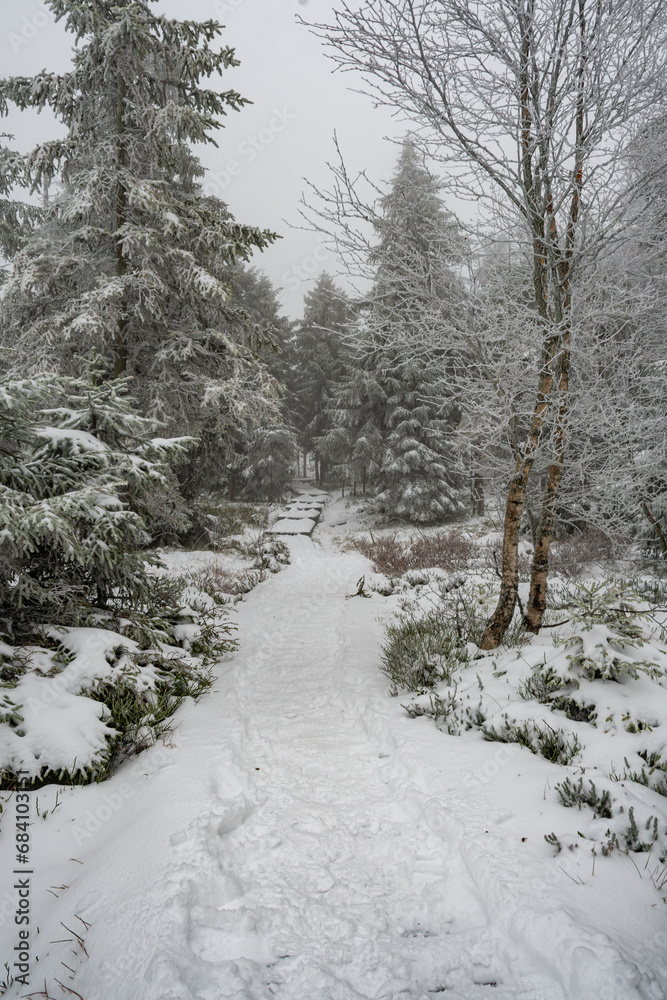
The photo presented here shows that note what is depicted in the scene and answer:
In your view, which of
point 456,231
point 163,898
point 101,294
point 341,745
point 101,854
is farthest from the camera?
point 101,294

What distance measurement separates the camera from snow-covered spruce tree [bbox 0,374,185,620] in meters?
3.11

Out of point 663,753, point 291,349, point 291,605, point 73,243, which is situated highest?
point 291,349

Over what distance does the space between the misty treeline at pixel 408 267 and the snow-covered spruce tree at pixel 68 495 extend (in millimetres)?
24

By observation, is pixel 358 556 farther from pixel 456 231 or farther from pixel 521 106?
pixel 521 106

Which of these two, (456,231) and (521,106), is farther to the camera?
(456,231)

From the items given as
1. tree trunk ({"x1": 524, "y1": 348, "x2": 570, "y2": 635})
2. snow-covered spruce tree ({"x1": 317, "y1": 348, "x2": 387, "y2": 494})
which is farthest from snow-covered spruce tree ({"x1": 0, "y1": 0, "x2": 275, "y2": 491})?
snow-covered spruce tree ({"x1": 317, "y1": 348, "x2": 387, "y2": 494})

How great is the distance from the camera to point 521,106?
345 centimetres

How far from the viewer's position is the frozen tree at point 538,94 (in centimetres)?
340

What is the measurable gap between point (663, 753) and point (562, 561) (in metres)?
6.46

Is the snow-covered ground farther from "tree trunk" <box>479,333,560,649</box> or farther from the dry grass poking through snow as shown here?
the dry grass poking through snow

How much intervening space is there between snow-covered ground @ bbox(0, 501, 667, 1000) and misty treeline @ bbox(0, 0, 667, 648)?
5.99ft

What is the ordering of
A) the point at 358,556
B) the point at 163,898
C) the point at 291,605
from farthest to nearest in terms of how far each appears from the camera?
1. the point at 358,556
2. the point at 291,605
3. the point at 163,898

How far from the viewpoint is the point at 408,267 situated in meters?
4.41

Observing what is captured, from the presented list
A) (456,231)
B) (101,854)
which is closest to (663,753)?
(101,854)
